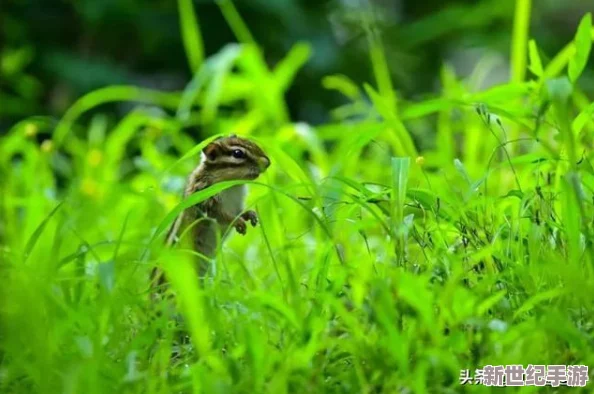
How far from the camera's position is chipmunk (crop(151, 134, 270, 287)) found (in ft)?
7.70

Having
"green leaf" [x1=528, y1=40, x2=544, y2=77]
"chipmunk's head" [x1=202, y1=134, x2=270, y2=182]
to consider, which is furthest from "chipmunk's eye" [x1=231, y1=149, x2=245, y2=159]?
"green leaf" [x1=528, y1=40, x2=544, y2=77]

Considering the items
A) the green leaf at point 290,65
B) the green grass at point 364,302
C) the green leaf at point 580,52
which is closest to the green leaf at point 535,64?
the green grass at point 364,302

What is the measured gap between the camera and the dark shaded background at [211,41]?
5324 millimetres

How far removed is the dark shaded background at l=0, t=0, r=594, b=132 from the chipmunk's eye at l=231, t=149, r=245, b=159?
2.87m

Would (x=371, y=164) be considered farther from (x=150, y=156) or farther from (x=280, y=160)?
(x=280, y=160)

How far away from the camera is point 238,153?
92.5 inches

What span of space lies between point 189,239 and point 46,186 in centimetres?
130

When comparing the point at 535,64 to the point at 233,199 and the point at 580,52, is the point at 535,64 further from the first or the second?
the point at 233,199

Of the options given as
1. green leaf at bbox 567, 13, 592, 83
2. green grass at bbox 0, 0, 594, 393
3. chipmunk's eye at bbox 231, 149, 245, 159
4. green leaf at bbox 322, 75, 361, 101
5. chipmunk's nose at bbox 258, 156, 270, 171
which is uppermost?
green leaf at bbox 322, 75, 361, 101

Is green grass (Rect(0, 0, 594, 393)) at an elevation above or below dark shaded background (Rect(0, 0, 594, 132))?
below

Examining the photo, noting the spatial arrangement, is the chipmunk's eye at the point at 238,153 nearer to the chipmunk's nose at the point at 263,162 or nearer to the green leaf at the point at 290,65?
the chipmunk's nose at the point at 263,162

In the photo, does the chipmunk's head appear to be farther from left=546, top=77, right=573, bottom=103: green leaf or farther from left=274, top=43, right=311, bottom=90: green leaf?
left=274, top=43, right=311, bottom=90: green leaf

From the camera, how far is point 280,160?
87.7 inches

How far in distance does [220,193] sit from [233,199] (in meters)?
0.05
